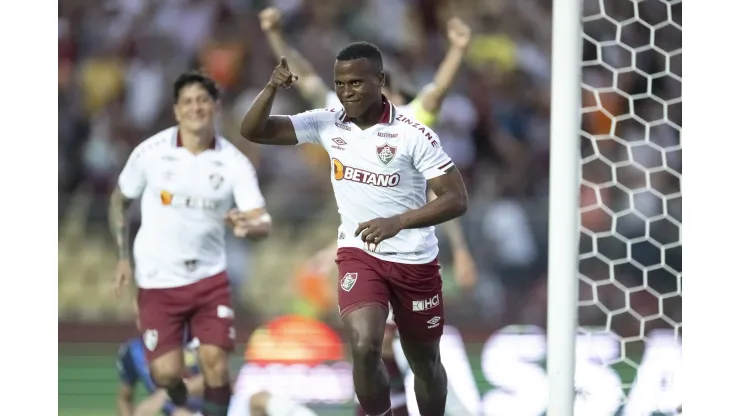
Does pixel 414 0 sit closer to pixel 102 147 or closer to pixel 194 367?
pixel 102 147

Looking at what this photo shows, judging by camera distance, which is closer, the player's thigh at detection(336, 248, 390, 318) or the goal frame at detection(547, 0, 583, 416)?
the goal frame at detection(547, 0, 583, 416)

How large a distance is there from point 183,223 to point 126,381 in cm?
114

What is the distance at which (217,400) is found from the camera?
5.79 m

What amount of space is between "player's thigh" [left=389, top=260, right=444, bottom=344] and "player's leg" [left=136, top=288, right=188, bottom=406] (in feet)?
5.42

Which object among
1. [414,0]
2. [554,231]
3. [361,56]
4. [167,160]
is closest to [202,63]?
[414,0]

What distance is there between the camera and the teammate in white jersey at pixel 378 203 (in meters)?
4.35

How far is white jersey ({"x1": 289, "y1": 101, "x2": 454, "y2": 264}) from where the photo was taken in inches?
178

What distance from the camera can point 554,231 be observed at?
4023 millimetres

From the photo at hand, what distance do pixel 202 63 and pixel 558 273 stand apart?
191 inches

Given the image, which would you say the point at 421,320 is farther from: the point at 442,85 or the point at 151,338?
the point at 442,85

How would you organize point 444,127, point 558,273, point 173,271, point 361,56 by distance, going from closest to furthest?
point 558,273
point 361,56
point 173,271
point 444,127

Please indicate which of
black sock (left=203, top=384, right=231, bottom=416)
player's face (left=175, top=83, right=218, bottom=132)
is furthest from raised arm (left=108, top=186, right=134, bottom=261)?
black sock (left=203, top=384, right=231, bottom=416)

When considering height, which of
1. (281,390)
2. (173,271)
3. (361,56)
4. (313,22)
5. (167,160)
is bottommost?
(281,390)

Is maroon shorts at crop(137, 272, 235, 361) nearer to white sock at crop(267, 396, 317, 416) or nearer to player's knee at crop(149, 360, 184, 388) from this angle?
player's knee at crop(149, 360, 184, 388)
